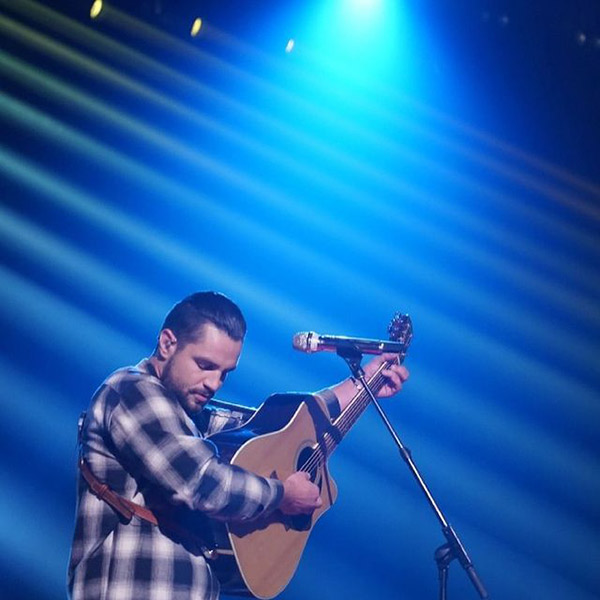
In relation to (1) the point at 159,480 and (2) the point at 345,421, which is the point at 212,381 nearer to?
(1) the point at 159,480

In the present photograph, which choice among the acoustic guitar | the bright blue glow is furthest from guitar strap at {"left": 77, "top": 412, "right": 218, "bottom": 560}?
the bright blue glow

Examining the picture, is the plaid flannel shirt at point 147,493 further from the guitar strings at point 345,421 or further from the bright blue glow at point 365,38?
the bright blue glow at point 365,38

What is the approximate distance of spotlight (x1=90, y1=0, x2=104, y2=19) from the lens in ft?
17.7

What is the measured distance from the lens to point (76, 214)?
17.0 ft

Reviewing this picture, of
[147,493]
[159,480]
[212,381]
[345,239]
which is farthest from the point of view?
[345,239]

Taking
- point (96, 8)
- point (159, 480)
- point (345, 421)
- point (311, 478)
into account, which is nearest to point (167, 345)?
point (159, 480)

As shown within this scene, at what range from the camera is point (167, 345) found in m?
2.97

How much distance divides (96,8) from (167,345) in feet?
10.5

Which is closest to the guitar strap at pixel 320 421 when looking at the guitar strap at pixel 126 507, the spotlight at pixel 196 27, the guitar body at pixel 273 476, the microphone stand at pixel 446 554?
the guitar body at pixel 273 476

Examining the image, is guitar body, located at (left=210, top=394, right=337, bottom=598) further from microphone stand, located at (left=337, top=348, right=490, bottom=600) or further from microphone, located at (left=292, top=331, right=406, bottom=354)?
microphone stand, located at (left=337, top=348, right=490, bottom=600)

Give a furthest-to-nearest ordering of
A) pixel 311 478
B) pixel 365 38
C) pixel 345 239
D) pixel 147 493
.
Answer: pixel 365 38
pixel 345 239
pixel 311 478
pixel 147 493

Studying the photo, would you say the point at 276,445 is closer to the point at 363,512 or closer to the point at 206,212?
the point at 363,512

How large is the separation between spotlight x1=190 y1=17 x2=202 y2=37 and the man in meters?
3.17

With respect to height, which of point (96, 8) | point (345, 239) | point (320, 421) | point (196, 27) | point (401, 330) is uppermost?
point (196, 27)
